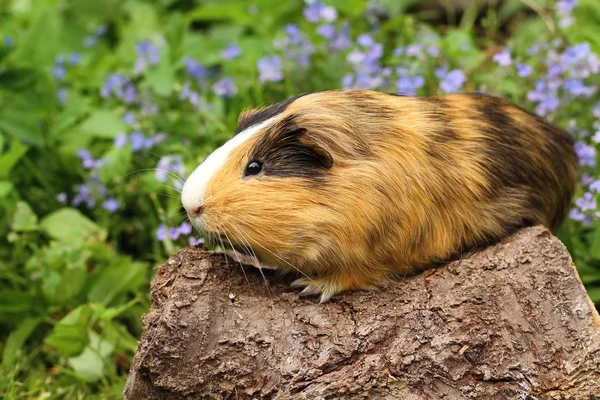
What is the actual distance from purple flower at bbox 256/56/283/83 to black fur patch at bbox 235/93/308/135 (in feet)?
5.44

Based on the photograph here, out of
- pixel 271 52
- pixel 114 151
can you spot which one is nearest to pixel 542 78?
pixel 271 52

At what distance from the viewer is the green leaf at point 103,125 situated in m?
4.72

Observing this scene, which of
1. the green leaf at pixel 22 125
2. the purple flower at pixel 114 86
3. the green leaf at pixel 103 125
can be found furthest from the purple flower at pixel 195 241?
the purple flower at pixel 114 86

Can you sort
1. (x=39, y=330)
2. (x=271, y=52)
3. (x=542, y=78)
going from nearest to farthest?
1. (x=39, y=330)
2. (x=542, y=78)
3. (x=271, y=52)

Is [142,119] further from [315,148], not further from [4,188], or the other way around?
[315,148]

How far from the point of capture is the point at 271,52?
5.27 meters

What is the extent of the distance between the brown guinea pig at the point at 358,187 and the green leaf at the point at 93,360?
3.98 feet

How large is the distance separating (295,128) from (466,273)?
2.71ft

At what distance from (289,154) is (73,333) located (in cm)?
137

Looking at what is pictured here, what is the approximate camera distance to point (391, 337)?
2.77 metres

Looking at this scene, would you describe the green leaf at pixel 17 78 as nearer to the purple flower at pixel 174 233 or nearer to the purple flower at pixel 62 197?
the purple flower at pixel 62 197

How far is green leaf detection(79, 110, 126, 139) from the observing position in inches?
186

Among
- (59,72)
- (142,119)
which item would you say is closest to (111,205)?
(142,119)

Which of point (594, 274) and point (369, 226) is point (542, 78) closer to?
point (594, 274)
